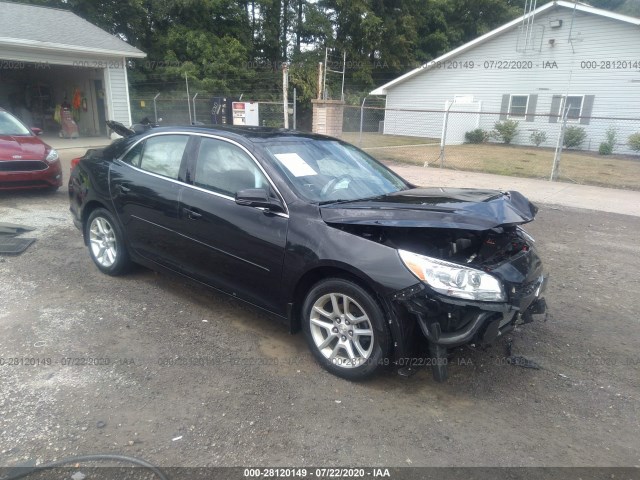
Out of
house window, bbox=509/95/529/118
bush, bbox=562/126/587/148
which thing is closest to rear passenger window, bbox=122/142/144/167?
bush, bbox=562/126/587/148

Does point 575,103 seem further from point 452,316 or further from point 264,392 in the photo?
point 264,392

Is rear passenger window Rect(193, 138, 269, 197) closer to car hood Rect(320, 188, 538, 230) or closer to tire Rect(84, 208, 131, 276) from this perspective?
car hood Rect(320, 188, 538, 230)

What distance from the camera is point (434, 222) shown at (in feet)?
9.89

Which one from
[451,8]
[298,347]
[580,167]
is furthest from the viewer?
[451,8]

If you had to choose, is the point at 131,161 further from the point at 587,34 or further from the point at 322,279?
the point at 587,34

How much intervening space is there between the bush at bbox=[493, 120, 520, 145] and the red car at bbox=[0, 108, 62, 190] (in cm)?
1966

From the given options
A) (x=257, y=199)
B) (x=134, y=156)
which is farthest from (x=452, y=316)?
(x=134, y=156)

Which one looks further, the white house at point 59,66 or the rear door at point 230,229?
the white house at point 59,66

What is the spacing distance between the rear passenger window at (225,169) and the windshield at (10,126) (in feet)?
21.3

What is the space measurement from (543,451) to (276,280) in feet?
6.40

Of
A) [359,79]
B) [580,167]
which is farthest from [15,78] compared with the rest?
[580,167]

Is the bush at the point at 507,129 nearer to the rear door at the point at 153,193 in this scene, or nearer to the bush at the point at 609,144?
the bush at the point at 609,144

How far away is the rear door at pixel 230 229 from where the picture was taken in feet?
11.5

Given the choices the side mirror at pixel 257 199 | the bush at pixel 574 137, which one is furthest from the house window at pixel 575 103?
the side mirror at pixel 257 199
